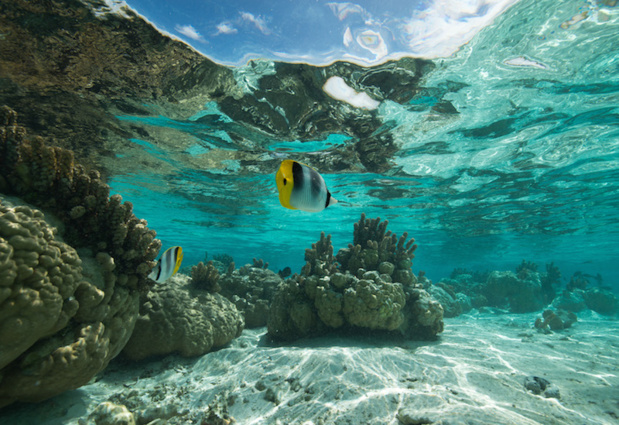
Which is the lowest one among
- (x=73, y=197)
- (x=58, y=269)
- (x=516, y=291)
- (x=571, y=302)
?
(x=571, y=302)

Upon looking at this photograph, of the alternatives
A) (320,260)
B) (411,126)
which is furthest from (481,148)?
(320,260)

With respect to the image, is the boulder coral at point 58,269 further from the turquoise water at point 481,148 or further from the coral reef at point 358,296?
the turquoise water at point 481,148

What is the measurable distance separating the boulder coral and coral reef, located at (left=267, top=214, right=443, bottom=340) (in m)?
3.89

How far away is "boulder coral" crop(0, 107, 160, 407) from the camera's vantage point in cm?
281

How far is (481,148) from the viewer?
11.4 m

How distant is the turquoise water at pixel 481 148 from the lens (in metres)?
A: 6.84

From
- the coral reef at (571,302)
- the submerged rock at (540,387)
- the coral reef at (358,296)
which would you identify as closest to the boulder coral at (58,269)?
the coral reef at (358,296)

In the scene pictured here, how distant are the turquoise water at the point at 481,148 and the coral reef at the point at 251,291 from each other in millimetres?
5241

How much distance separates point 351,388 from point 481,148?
36.7 feet

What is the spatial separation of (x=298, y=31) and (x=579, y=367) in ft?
33.7

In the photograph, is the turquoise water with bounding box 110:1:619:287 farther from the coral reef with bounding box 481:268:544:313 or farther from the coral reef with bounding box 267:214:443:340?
the coral reef with bounding box 267:214:443:340

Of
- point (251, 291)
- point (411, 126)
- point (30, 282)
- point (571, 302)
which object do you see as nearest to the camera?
point (30, 282)

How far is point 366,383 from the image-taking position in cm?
441

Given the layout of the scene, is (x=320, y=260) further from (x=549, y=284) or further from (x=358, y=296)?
(x=549, y=284)
